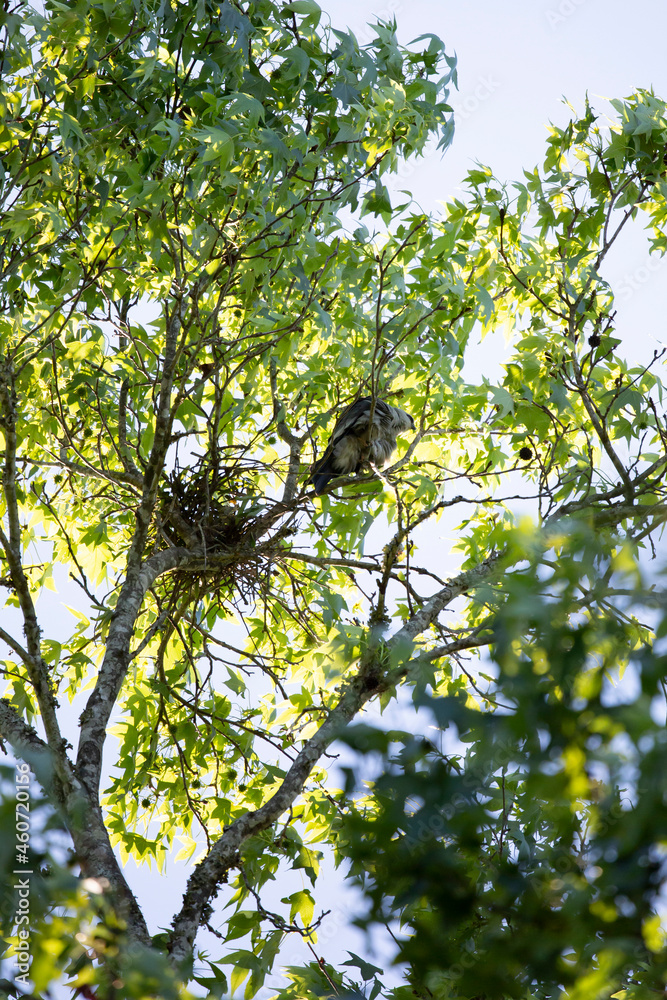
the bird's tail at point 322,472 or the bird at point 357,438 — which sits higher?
the bird at point 357,438

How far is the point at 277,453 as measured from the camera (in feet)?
15.4

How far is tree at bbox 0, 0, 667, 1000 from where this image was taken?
97cm

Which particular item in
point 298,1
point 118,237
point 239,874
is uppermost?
point 298,1

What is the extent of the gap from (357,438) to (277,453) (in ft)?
2.76

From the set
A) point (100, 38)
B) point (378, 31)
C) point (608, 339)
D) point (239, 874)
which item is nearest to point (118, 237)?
point (100, 38)

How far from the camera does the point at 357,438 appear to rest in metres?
3.98

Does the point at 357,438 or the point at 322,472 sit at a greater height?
the point at 357,438

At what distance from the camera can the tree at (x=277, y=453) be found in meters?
0.97

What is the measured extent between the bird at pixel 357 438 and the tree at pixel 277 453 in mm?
146

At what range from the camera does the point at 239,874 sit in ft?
9.06

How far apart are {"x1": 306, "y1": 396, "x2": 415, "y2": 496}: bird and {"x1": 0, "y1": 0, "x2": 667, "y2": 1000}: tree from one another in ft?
0.48

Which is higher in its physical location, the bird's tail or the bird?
the bird

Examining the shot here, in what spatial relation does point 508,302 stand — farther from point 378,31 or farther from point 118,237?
point 118,237

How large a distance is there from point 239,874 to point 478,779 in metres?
2.09
